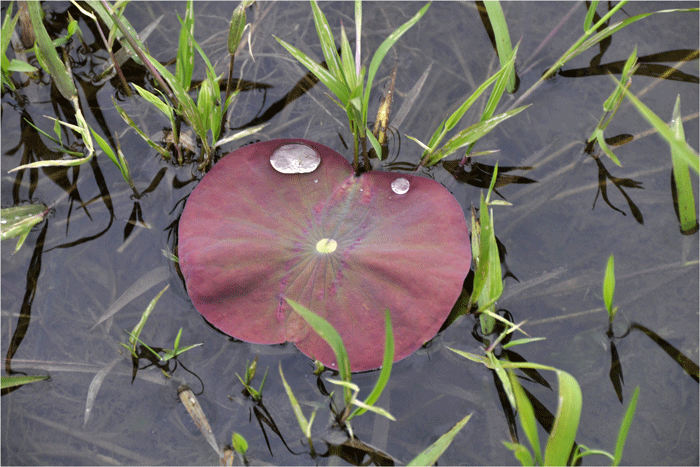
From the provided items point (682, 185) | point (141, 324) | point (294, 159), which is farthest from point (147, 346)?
point (682, 185)

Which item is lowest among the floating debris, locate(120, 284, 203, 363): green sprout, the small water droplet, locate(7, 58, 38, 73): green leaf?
the floating debris

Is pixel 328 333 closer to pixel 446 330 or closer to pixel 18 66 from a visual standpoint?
pixel 446 330

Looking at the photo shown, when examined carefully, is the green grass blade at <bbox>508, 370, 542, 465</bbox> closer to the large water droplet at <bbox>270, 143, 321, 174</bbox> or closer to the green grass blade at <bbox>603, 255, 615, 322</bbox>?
the green grass blade at <bbox>603, 255, 615, 322</bbox>

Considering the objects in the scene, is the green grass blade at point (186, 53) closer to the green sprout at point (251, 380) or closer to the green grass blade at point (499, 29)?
the green sprout at point (251, 380)

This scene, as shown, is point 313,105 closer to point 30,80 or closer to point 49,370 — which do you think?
point 30,80

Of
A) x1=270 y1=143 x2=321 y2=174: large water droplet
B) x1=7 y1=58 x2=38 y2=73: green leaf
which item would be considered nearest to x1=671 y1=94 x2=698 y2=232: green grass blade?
x1=270 y1=143 x2=321 y2=174: large water droplet

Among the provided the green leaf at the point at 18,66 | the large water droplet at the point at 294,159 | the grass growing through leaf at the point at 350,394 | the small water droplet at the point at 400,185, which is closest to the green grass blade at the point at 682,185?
the small water droplet at the point at 400,185

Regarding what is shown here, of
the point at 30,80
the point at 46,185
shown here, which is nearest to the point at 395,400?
the point at 46,185

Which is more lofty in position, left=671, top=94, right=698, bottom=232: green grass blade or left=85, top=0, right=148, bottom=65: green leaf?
left=85, top=0, right=148, bottom=65: green leaf
